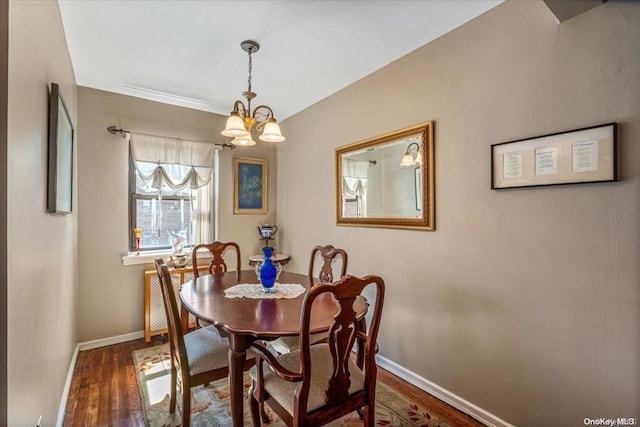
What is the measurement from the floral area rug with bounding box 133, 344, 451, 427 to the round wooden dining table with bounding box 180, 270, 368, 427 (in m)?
0.58

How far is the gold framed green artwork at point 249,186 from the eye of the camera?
3848 millimetres

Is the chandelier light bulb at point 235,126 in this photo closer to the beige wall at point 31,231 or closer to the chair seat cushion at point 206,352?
the beige wall at point 31,231

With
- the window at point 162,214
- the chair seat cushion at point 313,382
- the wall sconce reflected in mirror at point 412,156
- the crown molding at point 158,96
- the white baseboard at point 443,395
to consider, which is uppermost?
the crown molding at point 158,96

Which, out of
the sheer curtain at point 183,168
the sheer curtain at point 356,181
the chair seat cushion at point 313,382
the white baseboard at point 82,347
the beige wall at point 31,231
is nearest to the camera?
the beige wall at point 31,231

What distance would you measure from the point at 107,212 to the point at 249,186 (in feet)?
5.14

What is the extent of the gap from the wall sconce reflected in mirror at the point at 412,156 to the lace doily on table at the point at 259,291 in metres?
1.27

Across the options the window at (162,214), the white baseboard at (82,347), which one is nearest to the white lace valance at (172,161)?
the window at (162,214)

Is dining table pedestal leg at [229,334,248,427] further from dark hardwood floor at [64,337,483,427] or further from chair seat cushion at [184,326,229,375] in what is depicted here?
dark hardwood floor at [64,337,483,427]

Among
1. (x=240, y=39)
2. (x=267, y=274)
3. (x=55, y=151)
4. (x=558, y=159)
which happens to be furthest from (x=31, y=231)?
(x=558, y=159)

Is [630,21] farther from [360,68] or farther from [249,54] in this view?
[249,54]

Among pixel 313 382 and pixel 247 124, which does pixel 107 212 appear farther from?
pixel 313 382

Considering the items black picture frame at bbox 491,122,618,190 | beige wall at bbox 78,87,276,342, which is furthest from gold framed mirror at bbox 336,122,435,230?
beige wall at bbox 78,87,276,342

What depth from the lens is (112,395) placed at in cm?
216

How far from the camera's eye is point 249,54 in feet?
7.88
